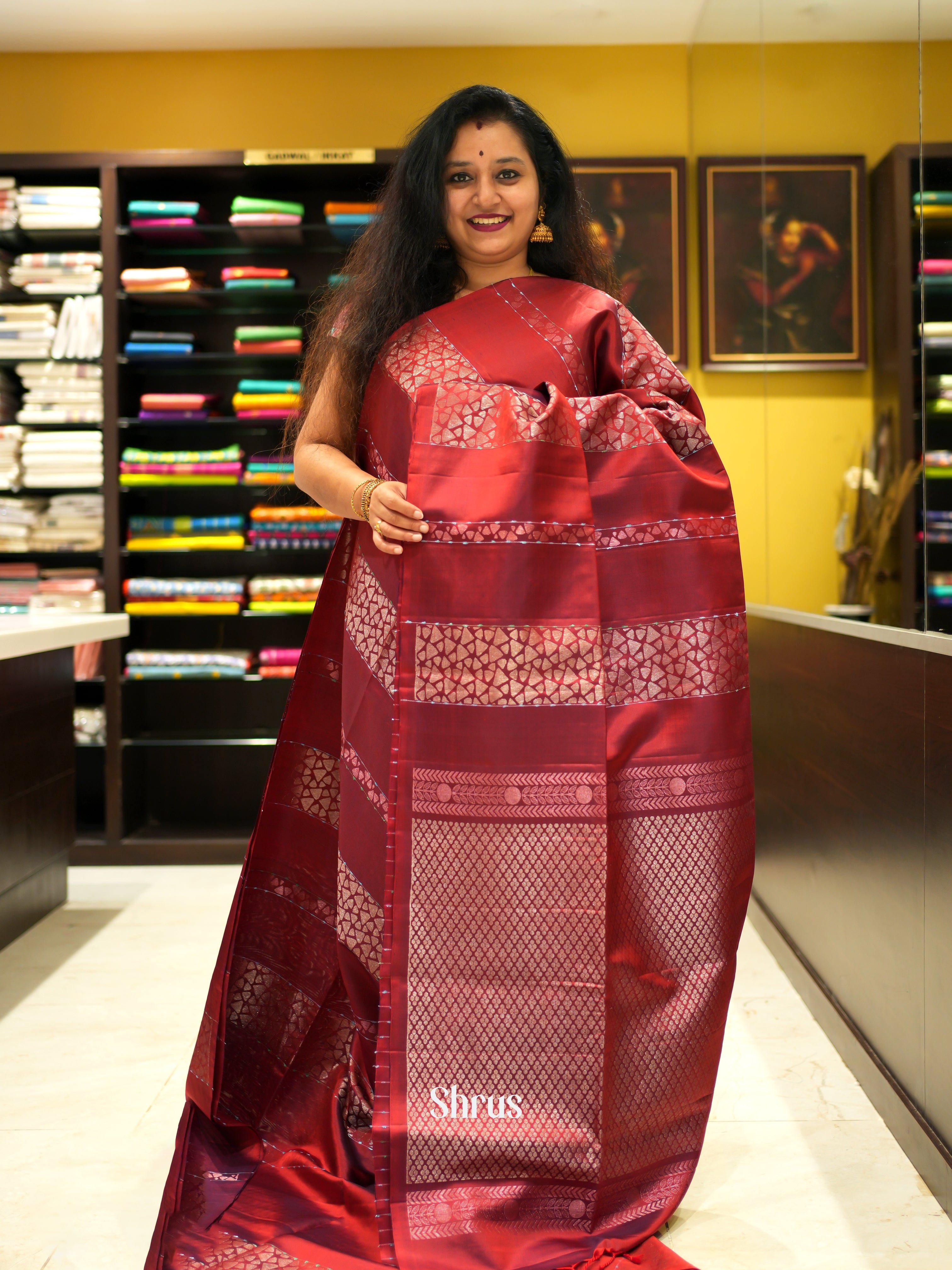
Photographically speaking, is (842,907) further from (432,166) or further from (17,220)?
(17,220)

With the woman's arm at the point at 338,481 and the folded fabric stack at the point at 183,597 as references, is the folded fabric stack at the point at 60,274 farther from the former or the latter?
the woman's arm at the point at 338,481

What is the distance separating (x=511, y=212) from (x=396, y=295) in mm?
214

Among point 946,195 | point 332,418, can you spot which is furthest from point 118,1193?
point 946,195

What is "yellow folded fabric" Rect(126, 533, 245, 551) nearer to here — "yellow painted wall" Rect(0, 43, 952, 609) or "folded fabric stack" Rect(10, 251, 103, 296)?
"folded fabric stack" Rect(10, 251, 103, 296)

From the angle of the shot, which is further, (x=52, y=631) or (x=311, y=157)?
(x=311, y=157)

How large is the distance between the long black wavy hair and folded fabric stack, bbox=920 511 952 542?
641 millimetres

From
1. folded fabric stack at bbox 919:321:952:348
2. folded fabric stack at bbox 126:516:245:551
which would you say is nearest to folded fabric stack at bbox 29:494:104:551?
folded fabric stack at bbox 126:516:245:551

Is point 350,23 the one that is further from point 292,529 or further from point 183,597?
point 183,597

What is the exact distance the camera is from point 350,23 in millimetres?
3934

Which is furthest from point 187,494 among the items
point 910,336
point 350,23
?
point 910,336

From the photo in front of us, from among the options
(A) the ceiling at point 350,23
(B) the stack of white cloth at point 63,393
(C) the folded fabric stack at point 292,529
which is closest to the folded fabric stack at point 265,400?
(C) the folded fabric stack at point 292,529

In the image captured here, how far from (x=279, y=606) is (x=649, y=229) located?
6.57 feet

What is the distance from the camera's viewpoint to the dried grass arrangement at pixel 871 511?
6.41 feet

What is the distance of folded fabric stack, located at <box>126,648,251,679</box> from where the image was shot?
388 cm
